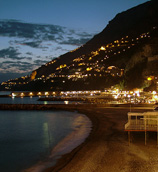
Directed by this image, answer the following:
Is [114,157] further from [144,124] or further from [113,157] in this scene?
[144,124]

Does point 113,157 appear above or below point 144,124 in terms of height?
below

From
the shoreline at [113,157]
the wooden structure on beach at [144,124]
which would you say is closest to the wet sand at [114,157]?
the shoreline at [113,157]

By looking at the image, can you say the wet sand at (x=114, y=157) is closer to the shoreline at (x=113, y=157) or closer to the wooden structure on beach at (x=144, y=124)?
the shoreline at (x=113, y=157)

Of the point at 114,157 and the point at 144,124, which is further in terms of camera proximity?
the point at 144,124

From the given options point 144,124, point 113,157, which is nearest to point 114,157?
point 113,157

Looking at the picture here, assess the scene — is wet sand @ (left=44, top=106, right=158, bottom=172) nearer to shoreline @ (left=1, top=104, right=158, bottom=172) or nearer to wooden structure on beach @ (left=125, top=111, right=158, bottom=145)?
shoreline @ (left=1, top=104, right=158, bottom=172)

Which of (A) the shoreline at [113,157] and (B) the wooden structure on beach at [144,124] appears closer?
(A) the shoreline at [113,157]

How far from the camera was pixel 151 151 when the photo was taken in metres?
13.1

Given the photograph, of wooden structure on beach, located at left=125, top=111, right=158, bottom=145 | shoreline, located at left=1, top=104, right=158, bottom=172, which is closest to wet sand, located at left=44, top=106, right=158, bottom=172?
shoreline, located at left=1, top=104, right=158, bottom=172

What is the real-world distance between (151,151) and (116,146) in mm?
2372

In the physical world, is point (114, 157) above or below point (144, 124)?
below

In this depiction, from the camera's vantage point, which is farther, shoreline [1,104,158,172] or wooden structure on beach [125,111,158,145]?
wooden structure on beach [125,111,158,145]

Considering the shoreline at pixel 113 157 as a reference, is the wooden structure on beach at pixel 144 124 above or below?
above

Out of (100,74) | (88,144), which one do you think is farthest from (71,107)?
(100,74)
